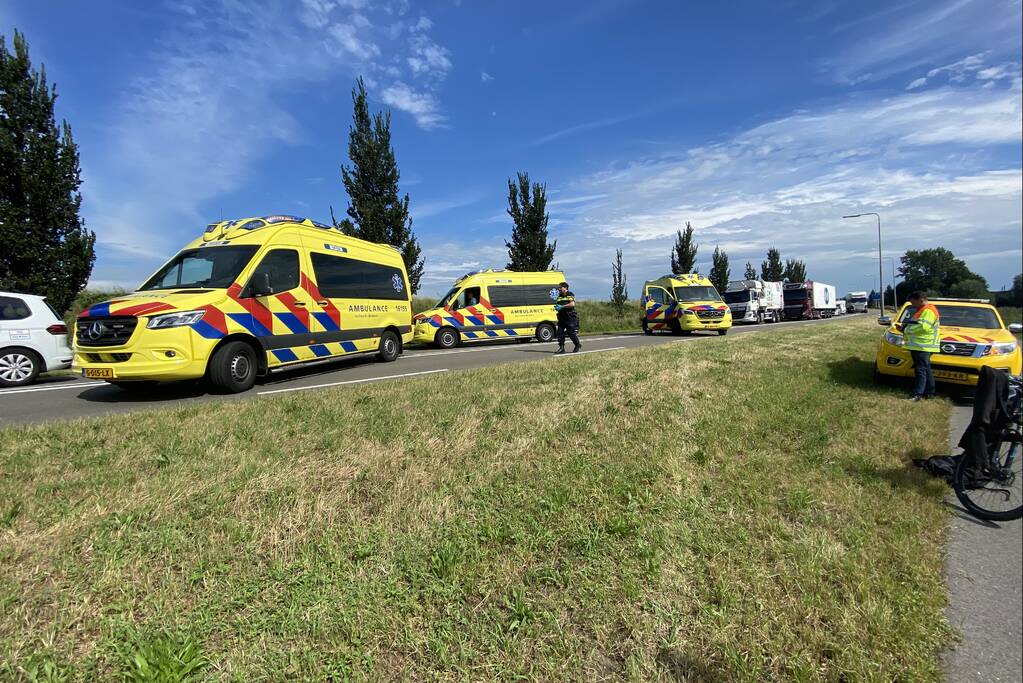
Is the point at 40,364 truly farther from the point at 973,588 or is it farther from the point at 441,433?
the point at 973,588

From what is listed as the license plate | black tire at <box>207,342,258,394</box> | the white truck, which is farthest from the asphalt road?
the white truck

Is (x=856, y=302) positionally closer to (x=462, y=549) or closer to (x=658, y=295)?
(x=658, y=295)

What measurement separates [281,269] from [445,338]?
29.1ft

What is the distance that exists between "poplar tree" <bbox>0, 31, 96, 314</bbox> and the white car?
5.84m

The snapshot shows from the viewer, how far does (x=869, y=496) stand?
3.83m

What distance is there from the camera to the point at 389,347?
39.1ft

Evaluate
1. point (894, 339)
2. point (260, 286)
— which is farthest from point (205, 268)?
point (894, 339)

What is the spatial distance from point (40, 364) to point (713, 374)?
12228 mm

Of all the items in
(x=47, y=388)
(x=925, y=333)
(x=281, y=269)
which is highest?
(x=281, y=269)

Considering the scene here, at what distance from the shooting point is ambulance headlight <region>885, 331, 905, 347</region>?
8375 millimetres

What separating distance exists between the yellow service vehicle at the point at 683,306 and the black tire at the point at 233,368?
16417 mm

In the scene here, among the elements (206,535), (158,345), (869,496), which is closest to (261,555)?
(206,535)

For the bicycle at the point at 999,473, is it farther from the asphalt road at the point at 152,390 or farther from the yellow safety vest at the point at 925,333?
the asphalt road at the point at 152,390

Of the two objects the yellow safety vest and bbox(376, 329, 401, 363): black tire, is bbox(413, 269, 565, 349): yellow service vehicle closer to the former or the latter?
bbox(376, 329, 401, 363): black tire
